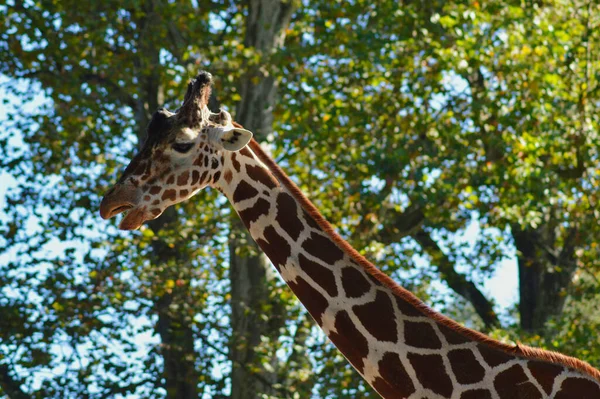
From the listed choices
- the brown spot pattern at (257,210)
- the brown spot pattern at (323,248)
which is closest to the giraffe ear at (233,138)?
the brown spot pattern at (257,210)

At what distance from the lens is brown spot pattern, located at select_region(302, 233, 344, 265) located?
6286 millimetres

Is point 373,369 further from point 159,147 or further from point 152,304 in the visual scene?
point 152,304

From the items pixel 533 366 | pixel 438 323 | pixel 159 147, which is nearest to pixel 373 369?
pixel 438 323

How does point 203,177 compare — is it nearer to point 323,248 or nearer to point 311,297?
point 323,248

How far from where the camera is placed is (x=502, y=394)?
5816 millimetres

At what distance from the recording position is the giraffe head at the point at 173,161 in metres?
6.23

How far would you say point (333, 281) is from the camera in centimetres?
623

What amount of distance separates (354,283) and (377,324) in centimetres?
28

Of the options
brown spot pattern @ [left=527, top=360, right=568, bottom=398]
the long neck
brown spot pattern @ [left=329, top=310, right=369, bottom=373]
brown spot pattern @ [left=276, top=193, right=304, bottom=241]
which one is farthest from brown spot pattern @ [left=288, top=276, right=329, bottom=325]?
brown spot pattern @ [left=527, top=360, right=568, bottom=398]

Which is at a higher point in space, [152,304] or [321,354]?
[152,304]

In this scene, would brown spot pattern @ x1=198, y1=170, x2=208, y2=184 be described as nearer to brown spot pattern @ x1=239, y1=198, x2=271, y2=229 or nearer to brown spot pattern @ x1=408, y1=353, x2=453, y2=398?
brown spot pattern @ x1=239, y1=198, x2=271, y2=229

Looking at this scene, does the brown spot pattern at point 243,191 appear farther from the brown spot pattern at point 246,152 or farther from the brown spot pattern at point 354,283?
the brown spot pattern at point 354,283

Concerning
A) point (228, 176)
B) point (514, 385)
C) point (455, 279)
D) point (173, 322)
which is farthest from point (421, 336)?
point (455, 279)

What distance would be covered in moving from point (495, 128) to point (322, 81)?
281 cm
